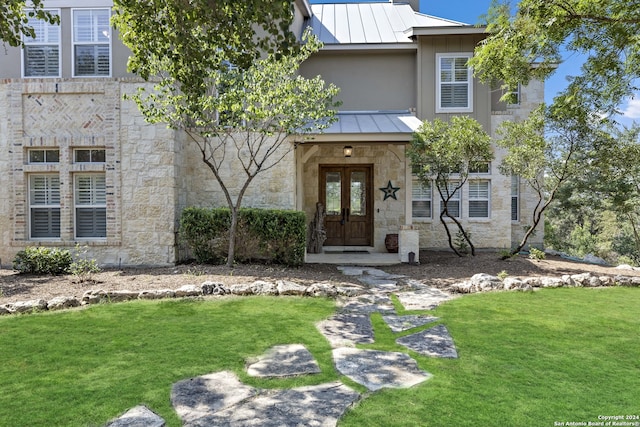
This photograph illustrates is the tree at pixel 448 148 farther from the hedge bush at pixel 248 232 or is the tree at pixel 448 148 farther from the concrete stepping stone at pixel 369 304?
the concrete stepping stone at pixel 369 304

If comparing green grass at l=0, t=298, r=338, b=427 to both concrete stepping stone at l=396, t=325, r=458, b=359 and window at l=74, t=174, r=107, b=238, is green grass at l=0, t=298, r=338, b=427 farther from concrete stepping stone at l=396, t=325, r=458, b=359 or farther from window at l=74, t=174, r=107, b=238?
window at l=74, t=174, r=107, b=238

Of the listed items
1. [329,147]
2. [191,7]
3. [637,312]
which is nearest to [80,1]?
[191,7]

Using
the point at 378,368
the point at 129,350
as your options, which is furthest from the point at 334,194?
the point at 378,368

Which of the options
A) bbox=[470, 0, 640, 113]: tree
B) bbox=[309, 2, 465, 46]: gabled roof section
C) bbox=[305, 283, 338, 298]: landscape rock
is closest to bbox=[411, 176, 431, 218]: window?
bbox=[309, 2, 465, 46]: gabled roof section

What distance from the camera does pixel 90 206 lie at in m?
8.80

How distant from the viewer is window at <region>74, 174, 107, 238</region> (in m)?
8.81

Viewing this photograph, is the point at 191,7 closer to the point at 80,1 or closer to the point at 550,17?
the point at 550,17

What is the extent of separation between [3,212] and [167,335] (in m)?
7.25

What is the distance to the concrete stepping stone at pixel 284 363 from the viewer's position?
3227 millimetres

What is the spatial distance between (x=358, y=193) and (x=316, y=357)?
9058 millimetres

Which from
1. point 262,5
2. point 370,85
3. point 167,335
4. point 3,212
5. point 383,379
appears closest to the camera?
point 383,379

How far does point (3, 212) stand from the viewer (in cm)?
864

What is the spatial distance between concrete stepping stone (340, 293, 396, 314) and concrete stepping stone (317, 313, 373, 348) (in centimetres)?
25

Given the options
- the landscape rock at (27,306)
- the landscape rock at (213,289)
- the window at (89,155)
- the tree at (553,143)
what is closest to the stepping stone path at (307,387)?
the landscape rock at (213,289)
